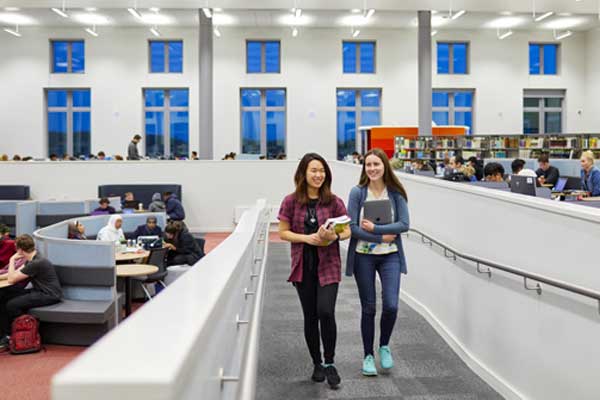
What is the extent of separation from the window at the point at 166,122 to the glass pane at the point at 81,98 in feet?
6.56

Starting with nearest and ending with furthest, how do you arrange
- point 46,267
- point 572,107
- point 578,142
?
point 46,267 < point 578,142 < point 572,107

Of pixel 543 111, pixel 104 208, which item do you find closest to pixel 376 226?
pixel 104 208

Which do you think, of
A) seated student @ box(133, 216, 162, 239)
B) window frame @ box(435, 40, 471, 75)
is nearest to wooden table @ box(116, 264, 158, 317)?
seated student @ box(133, 216, 162, 239)

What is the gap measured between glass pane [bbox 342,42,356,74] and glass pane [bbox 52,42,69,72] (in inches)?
373

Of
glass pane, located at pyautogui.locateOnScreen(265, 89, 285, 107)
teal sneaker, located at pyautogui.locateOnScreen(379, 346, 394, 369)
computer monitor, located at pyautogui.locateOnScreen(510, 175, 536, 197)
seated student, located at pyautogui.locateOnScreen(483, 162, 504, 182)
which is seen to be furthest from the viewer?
glass pane, located at pyautogui.locateOnScreen(265, 89, 285, 107)

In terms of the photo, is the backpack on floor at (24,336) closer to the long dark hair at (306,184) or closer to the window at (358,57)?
the long dark hair at (306,184)

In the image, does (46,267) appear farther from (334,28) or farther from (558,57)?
(558,57)

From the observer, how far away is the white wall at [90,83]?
65.7ft

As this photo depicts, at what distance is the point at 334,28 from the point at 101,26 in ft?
25.7

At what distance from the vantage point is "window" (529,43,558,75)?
21297mm

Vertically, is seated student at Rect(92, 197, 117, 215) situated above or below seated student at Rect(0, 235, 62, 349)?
above

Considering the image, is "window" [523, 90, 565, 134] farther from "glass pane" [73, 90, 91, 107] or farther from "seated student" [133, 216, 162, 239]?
"seated student" [133, 216, 162, 239]

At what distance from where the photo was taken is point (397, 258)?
377 centimetres

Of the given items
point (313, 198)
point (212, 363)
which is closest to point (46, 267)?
point (313, 198)
